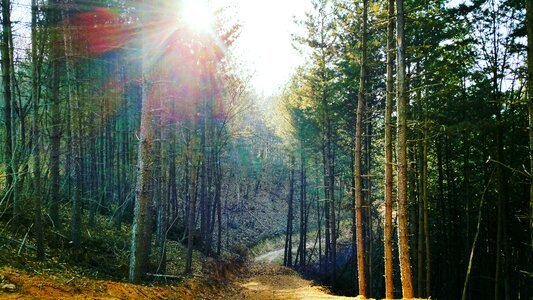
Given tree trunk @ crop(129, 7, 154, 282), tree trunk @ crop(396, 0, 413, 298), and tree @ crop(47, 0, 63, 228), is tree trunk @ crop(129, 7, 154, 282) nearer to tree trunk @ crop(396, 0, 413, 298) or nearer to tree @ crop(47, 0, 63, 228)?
tree @ crop(47, 0, 63, 228)

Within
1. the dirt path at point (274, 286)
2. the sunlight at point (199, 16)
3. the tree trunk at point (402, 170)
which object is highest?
the sunlight at point (199, 16)

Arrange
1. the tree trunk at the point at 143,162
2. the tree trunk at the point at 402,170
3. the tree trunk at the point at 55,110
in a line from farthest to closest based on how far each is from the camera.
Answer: the tree trunk at the point at 55,110
the tree trunk at the point at 402,170
the tree trunk at the point at 143,162

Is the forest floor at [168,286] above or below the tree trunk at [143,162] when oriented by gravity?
below

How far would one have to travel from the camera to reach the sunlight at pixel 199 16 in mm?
12158

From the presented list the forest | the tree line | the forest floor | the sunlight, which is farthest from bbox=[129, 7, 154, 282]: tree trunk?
the tree line

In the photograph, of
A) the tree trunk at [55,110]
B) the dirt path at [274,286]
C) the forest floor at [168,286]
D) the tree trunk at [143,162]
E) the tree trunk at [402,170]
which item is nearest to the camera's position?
Result: the forest floor at [168,286]

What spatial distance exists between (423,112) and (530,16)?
7104 mm

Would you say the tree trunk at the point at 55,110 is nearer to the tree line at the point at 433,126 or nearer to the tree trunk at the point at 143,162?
the tree trunk at the point at 143,162

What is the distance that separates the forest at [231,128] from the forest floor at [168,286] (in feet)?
0.28

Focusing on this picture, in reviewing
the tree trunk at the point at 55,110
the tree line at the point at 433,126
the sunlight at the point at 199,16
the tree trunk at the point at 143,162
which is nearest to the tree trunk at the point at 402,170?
the tree line at the point at 433,126

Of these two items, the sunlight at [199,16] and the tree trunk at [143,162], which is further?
the sunlight at [199,16]

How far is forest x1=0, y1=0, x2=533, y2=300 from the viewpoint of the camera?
842 cm

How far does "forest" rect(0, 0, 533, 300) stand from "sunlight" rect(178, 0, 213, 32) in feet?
0.31

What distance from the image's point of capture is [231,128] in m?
23.8
